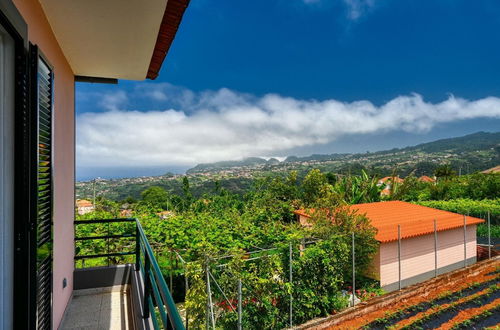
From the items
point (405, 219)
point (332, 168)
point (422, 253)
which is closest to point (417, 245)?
point (422, 253)

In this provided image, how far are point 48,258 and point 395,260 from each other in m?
9.14

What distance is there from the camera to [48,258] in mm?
1959

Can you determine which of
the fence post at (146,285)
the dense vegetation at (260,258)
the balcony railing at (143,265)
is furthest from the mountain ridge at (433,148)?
the fence post at (146,285)

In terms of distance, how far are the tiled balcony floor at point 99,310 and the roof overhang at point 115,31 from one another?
2.33m

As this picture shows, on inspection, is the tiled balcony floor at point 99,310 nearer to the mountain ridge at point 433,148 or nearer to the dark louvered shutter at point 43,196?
the dark louvered shutter at point 43,196

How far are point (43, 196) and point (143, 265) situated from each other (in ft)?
3.90

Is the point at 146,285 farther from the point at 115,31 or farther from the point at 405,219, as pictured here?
the point at 405,219

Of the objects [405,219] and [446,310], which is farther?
[405,219]

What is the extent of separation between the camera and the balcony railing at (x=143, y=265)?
1.00 m

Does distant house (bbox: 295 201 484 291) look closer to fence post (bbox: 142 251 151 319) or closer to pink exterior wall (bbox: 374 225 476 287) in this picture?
pink exterior wall (bbox: 374 225 476 287)

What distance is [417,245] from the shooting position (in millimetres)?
9438

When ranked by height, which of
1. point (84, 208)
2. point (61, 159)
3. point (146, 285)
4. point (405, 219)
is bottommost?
point (405, 219)

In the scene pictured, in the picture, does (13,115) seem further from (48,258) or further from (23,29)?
(48,258)

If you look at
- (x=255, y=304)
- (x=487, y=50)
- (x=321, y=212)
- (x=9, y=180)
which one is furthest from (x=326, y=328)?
(x=487, y=50)
